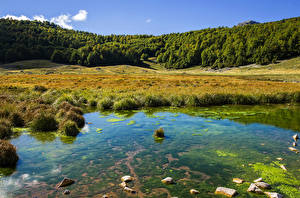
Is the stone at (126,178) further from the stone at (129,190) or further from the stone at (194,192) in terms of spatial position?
the stone at (194,192)

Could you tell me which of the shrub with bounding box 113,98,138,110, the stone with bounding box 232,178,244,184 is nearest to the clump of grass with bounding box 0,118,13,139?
the shrub with bounding box 113,98,138,110

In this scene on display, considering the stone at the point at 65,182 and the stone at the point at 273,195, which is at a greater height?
the stone at the point at 65,182

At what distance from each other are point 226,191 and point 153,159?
373 cm

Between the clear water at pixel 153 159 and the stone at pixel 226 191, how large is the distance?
0.19 metres

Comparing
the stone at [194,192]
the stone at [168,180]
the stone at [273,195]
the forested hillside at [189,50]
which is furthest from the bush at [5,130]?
the forested hillside at [189,50]

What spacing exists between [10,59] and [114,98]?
5703 inches

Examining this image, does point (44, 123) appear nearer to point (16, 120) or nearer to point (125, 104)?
point (16, 120)

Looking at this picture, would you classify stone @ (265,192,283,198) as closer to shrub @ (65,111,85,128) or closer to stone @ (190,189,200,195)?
stone @ (190,189,200,195)

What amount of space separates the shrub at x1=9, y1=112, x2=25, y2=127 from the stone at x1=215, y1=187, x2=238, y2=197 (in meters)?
14.7

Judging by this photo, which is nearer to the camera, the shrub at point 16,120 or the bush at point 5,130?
the bush at point 5,130

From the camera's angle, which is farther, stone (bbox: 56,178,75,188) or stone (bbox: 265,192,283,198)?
stone (bbox: 56,178,75,188)

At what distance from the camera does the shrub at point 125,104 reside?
23.6 metres

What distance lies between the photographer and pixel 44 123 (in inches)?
587

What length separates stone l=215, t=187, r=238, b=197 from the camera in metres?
6.98
